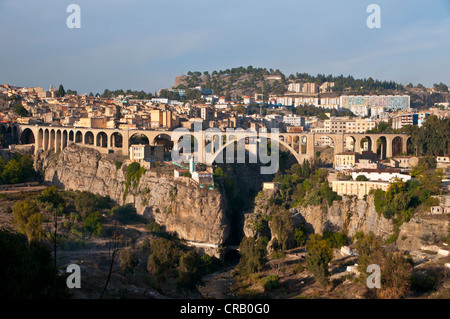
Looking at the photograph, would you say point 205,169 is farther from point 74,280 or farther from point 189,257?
point 74,280

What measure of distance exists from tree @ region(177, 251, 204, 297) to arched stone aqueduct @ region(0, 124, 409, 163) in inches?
652

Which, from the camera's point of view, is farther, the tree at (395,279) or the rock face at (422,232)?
the rock face at (422,232)

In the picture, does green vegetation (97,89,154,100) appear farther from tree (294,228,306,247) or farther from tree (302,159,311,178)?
tree (294,228,306,247)

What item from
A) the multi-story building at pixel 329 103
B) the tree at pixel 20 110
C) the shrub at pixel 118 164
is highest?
the multi-story building at pixel 329 103

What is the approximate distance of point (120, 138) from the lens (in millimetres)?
45219

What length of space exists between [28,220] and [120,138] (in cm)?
2096

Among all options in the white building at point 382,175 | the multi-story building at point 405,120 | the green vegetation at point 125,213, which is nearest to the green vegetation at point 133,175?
the green vegetation at point 125,213

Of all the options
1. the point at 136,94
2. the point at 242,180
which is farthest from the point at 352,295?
the point at 136,94

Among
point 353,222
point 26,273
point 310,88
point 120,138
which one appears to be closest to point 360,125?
point 120,138

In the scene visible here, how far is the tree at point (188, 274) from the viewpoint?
2242cm

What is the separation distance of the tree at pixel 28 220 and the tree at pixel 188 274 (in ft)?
18.4

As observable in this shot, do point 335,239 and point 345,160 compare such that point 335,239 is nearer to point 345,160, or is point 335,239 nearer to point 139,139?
point 345,160

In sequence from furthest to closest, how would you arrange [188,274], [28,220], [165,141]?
[165,141]
[28,220]
[188,274]

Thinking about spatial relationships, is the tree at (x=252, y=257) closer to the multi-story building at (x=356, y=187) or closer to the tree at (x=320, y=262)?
the tree at (x=320, y=262)
